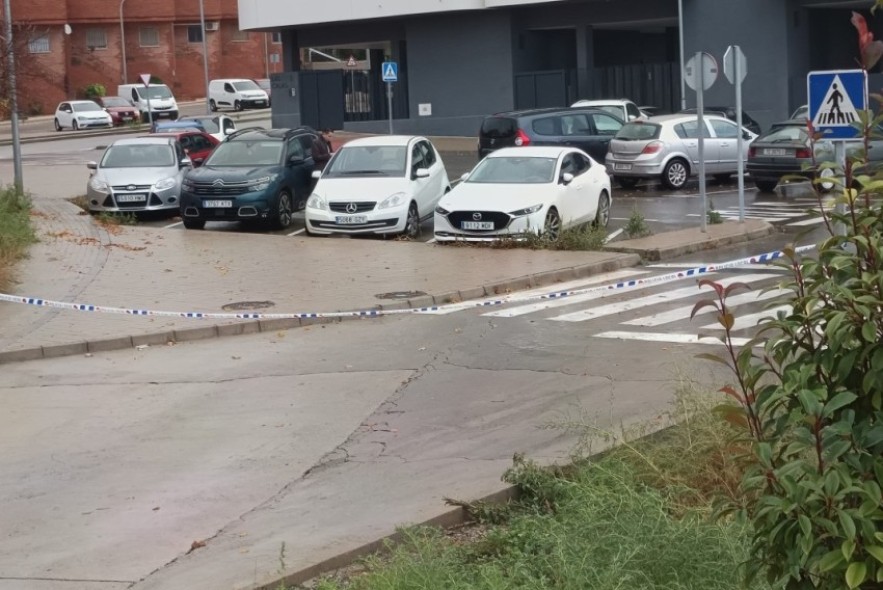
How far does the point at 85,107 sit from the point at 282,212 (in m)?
43.6

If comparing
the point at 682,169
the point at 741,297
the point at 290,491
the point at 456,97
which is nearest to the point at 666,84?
the point at 456,97

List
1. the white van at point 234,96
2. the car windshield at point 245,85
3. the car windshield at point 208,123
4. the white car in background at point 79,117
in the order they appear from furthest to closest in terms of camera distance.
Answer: the car windshield at point 245,85 < the white van at point 234,96 < the white car in background at point 79,117 < the car windshield at point 208,123

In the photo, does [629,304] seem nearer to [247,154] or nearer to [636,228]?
[636,228]

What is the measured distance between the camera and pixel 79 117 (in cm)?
6269

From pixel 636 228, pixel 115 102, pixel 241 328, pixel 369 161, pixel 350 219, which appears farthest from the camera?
pixel 115 102

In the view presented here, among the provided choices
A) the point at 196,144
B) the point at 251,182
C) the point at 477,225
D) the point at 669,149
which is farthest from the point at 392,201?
the point at 196,144

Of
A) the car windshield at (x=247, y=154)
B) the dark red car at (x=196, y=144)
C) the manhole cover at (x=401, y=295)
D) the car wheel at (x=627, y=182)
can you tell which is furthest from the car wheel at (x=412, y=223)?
the dark red car at (x=196, y=144)

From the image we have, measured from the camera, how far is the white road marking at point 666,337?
1203 cm

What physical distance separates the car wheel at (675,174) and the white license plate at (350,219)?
30.3 ft

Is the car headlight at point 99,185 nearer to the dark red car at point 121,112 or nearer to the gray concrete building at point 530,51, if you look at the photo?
the gray concrete building at point 530,51

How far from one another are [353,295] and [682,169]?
14.4 metres

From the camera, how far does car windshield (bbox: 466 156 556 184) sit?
2019 cm

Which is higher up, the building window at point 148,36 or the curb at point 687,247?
the building window at point 148,36

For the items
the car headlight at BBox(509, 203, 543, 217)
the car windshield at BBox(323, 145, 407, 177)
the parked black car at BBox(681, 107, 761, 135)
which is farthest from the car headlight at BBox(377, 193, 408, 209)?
the parked black car at BBox(681, 107, 761, 135)
